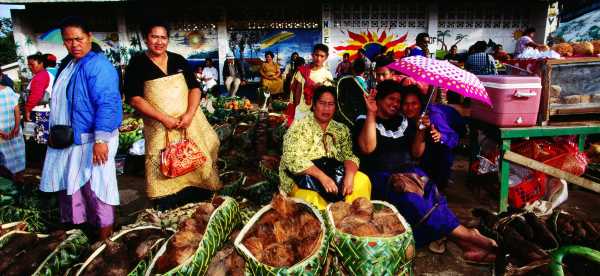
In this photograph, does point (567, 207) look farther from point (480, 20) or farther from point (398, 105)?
point (480, 20)

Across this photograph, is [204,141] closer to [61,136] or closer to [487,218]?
[61,136]

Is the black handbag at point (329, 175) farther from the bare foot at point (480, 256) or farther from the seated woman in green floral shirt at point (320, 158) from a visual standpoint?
the bare foot at point (480, 256)

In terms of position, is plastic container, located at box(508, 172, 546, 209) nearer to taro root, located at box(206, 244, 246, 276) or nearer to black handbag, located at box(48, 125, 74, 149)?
taro root, located at box(206, 244, 246, 276)

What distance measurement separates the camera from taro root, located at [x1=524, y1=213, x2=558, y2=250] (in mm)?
2371

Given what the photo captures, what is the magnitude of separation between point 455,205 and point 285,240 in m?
2.84

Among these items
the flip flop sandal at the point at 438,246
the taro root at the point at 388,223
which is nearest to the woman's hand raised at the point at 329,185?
the taro root at the point at 388,223

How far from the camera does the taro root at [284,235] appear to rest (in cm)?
171

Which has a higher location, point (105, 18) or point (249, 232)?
point (105, 18)

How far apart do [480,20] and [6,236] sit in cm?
1477

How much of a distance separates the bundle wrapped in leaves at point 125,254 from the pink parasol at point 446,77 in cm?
210

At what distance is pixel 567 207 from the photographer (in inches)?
150

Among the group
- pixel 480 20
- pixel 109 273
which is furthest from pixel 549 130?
pixel 480 20

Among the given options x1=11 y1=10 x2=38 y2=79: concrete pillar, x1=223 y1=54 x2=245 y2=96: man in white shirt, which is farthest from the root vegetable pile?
x1=11 y1=10 x2=38 y2=79: concrete pillar

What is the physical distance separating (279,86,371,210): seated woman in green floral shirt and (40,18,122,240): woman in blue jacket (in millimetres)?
1384
